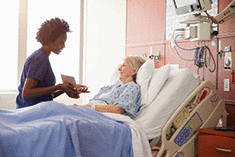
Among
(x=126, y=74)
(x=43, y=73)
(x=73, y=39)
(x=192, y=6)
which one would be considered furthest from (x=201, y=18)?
(x=73, y=39)

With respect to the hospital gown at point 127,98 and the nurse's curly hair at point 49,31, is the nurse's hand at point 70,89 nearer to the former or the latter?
the hospital gown at point 127,98

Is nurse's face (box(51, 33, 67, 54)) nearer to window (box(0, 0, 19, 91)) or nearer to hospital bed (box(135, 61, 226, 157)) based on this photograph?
hospital bed (box(135, 61, 226, 157))

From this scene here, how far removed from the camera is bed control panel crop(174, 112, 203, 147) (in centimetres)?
196

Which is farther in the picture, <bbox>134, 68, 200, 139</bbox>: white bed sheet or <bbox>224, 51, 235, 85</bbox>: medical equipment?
<bbox>224, 51, 235, 85</bbox>: medical equipment

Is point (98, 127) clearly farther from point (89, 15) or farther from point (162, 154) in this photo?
point (89, 15)

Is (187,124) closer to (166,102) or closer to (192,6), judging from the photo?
(166,102)

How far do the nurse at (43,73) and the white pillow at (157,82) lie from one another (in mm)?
600

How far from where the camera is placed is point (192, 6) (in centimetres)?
244

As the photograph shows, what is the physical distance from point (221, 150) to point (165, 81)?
0.67 meters

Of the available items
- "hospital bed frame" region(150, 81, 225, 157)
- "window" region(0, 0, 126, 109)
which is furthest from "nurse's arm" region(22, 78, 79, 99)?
"window" region(0, 0, 126, 109)

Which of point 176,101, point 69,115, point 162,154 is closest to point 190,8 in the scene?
point 176,101

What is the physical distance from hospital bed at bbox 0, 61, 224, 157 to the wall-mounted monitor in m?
0.61

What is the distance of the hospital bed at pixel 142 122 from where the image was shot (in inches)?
58.6

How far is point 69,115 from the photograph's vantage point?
173 centimetres
